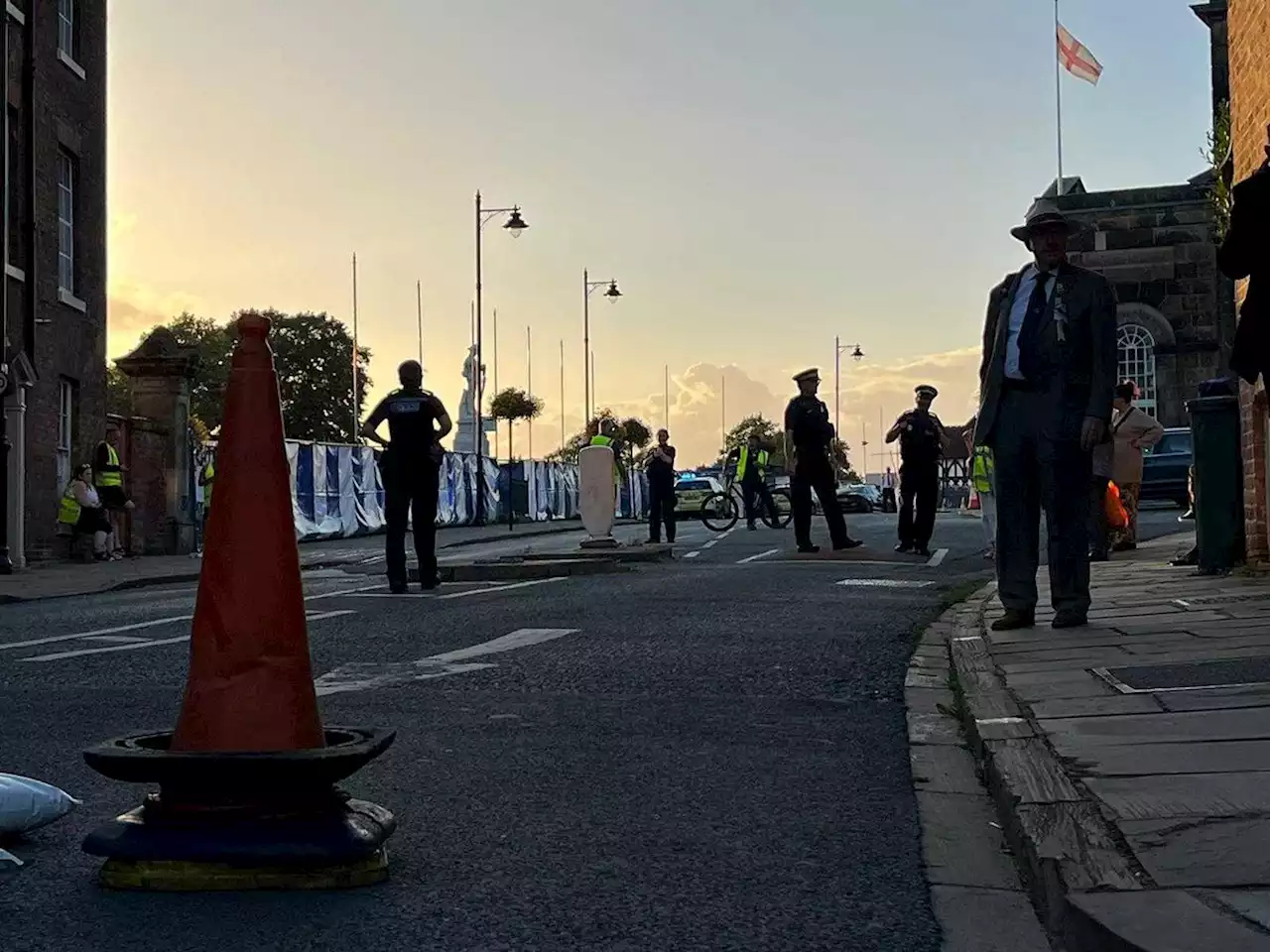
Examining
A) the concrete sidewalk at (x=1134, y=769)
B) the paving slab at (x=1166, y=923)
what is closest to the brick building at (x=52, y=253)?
the concrete sidewalk at (x=1134, y=769)

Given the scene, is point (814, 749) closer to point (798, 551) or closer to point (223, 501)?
point (223, 501)

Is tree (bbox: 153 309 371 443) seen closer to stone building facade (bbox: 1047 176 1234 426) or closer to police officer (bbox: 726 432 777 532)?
stone building facade (bbox: 1047 176 1234 426)

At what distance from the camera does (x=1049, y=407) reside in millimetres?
8148

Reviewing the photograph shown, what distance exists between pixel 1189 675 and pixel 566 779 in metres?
2.58

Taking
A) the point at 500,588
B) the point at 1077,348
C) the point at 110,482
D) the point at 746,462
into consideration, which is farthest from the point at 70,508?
the point at 1077,348

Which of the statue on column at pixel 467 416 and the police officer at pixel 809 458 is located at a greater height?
the statue on column at pixel 467 416

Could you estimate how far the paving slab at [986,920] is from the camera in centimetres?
324

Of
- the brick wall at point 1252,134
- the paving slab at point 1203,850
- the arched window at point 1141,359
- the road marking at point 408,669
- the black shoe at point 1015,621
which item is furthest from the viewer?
the arched window at point 1141,359

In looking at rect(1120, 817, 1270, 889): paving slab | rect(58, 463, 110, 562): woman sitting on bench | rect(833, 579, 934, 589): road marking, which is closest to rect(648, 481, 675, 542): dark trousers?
rect(58, 463, 110, 562): woman sitting on bench

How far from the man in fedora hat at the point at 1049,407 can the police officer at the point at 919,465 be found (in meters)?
9.08

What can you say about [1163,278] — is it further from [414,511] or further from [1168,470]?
[414,511]

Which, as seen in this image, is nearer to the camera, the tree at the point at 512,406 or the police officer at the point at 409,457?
the police officer at the point at 409,457

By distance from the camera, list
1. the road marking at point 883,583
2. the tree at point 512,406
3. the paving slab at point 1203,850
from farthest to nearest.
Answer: the tree at point 512,406
the road marking at point 883,583
the paving slab at point 1203,850

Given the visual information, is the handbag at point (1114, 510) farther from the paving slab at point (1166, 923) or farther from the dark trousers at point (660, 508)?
the paving slab at point (1166, 923)
